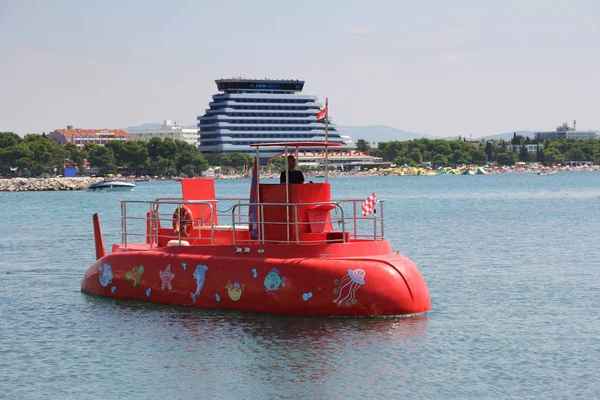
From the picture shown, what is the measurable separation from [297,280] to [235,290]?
162 centimetres

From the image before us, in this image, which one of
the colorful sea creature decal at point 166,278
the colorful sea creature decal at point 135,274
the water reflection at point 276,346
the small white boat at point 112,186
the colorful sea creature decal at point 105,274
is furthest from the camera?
the small white boat at point 112,186

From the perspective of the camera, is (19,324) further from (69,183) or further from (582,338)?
(69,183)

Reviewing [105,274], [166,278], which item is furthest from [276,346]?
[105,274]

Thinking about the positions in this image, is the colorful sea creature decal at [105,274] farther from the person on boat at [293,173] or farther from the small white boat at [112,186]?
the small white boat at [112,186]

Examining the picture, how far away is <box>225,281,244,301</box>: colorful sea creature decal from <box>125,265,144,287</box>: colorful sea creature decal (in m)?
2.98

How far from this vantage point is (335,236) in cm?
2031

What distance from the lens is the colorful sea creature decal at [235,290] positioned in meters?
19.9

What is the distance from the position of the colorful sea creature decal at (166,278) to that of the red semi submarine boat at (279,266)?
0.02 metres

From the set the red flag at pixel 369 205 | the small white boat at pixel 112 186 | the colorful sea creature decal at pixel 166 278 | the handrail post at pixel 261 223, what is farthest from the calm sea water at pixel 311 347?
the small white boat at pixel 112 186

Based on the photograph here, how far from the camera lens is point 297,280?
19016 millimetres

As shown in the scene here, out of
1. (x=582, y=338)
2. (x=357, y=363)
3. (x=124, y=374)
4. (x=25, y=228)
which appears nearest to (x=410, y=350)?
(x=357, y=363)

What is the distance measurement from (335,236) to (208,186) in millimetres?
4833

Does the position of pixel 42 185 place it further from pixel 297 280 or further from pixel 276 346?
pixel 276 346

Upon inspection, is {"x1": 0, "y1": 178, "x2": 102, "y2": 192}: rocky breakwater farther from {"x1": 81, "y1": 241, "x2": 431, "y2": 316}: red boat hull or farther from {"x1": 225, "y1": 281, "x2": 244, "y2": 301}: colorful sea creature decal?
{"x1": 225, "y1": 281, "x2": 244, "y2": 301}: colorful sea creature decal
